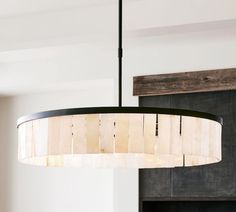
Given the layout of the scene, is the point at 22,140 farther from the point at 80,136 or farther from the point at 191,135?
the point at 191,135

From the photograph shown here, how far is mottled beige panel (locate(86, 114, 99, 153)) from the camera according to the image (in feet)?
6.57

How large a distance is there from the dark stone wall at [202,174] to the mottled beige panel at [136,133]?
2.11 meters

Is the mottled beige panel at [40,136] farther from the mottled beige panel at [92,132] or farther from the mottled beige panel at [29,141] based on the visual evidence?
the mottled beige panel at [92,132]

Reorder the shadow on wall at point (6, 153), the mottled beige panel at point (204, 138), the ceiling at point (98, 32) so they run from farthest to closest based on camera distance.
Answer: the shadow on wall at point (6, 153), the ceiling at point (98, 32), the mottled beige panel at point (204, 138)

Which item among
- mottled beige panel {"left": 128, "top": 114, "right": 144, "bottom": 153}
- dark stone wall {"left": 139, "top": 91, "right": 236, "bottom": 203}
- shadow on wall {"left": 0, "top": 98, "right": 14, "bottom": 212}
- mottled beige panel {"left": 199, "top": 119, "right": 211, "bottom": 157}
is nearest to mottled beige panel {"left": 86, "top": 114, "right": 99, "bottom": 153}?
mottled beige panel {"left": 128, "top": 114, "right": 144, "bottom": 153}

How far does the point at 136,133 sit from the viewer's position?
2.01m

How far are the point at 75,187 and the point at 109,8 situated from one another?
1750mm

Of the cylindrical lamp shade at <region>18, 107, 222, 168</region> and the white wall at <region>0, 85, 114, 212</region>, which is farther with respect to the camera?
the white wall at <region>0, 85, 114, 212</region>

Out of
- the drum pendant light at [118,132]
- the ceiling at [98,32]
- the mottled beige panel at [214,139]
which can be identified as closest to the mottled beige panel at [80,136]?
the drum pendant light at [118,132]

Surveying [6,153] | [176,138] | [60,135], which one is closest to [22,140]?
[60,135]

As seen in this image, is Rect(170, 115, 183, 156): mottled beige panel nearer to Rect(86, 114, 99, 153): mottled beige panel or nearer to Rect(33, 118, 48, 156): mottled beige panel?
Rect(86, 114, 99, 153): mottled beige panel

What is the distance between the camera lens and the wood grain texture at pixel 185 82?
408 centimetres

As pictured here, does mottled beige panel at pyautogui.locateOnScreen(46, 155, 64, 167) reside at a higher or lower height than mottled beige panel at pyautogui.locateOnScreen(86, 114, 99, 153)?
lower

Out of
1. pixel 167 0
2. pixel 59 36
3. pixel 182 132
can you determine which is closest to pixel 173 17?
pixel 167 0
